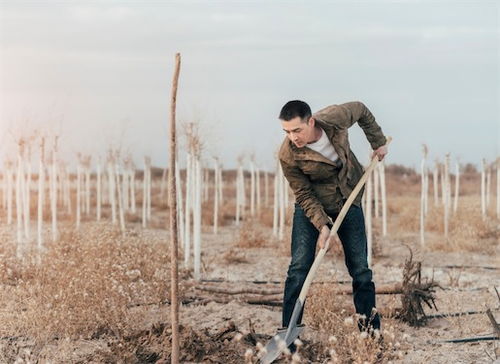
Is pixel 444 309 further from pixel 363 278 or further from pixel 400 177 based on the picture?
pixel 400 177

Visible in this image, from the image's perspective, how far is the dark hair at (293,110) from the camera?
4.45m

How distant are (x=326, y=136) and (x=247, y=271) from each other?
5.66m

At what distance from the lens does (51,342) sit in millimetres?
5508

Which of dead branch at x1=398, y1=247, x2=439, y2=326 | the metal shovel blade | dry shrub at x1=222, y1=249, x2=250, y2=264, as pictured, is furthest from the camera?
dry shrub at x1=222, y1=249, x2=250, y2=264

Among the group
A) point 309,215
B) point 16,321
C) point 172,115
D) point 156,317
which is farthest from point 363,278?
point 16,321

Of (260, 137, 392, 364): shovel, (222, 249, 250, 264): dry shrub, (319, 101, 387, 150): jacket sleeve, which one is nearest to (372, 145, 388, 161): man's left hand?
(319, 101, 387, 150): jacket sleeve

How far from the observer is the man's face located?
4.46 meters

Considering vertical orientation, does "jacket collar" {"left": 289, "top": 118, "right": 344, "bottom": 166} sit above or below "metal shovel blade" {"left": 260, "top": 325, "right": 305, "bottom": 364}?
above

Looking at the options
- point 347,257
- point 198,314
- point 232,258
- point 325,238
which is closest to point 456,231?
point 232,258

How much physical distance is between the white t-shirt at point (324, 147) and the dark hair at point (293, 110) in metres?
0.32

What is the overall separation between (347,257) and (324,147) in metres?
0.78

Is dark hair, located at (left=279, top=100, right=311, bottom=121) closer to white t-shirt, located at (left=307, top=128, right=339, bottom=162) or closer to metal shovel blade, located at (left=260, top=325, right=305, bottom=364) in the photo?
white t-shirt, located at (left=307, top=128, right=339, bottom=162)

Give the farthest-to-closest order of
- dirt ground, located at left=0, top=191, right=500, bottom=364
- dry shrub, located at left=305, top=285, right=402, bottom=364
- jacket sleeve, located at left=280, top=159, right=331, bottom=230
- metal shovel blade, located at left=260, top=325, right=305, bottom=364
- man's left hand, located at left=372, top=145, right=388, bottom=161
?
man's left hand, located at left=372, top=145, right=388, bottom=161
dirt ground, located at left=0, top=191, right=500, bottom=364
jacket sleeve, located at left=280, top=159, right=331, bottom=230
dry shrub, located at left=305, top=285, right=402, bottom=364
metal shovel blade, located at left=260, top=325, right=305, bottom=364

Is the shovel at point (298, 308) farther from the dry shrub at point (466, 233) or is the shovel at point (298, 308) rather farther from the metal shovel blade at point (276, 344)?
the dry shrub at point (466, 233)
